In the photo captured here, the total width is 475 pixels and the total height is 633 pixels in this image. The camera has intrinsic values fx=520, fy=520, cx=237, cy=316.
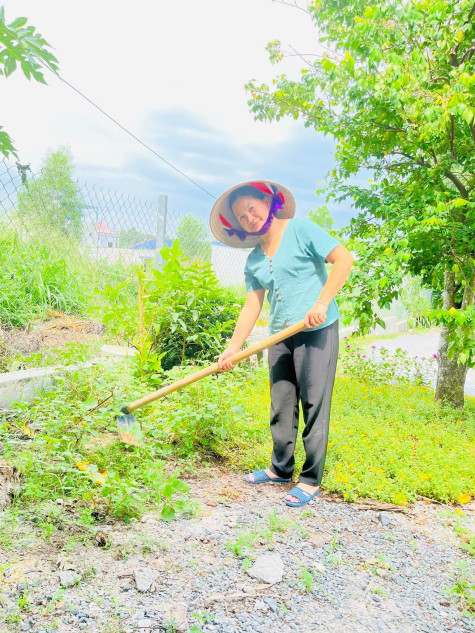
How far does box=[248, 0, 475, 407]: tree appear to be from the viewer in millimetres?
3734

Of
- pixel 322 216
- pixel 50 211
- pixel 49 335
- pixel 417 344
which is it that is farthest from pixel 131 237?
pixel 322 216

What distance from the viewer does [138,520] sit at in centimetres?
231

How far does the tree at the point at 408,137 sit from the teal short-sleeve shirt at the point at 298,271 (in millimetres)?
1020

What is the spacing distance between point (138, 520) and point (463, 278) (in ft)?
11.1

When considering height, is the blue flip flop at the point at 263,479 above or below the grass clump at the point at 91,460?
below

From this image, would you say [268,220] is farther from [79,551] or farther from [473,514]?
[473,514]

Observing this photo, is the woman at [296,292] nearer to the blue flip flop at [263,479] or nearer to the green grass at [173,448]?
the blue flip flop at [263,479]

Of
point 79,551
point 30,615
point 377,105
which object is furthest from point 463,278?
point 30,615

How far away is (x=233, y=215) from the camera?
2.95 meters

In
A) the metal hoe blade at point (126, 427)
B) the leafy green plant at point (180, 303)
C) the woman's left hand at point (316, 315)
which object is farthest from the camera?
the leafy green plant at point (180, 303)

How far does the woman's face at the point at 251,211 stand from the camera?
2783 millimetres

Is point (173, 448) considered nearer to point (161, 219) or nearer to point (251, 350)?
point (251, 350)

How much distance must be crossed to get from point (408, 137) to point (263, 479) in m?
3.10

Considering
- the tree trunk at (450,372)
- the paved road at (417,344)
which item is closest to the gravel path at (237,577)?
the tree trunk at (450,372)
